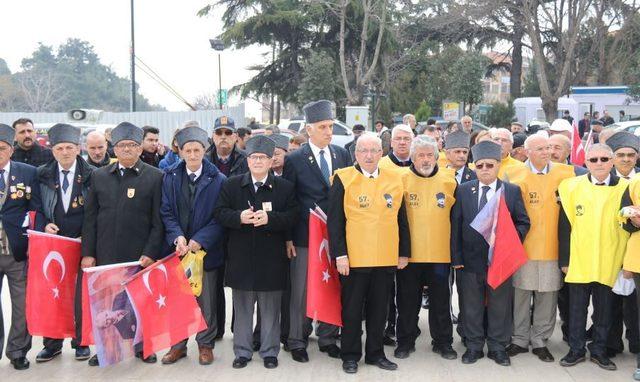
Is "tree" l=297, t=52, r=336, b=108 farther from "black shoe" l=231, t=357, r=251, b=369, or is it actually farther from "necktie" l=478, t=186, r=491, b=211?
"black shoe" l=231, t=357, r=251, b=369

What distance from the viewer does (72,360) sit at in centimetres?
604

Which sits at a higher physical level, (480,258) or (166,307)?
(480,258)

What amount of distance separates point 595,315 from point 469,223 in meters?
1.35

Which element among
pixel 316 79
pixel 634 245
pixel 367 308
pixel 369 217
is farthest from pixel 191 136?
pixel 316 79

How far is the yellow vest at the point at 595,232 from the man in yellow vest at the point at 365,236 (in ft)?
4.62

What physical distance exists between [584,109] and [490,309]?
105ft

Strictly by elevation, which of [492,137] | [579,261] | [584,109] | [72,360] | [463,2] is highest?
[463,2]

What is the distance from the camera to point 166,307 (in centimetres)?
573

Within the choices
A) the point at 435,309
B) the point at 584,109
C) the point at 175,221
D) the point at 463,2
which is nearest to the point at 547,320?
the point at 435,309

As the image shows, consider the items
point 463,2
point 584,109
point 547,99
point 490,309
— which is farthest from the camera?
point 584,109

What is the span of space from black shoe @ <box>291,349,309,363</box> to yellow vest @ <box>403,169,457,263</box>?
1271mm

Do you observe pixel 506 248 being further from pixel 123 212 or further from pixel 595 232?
pixel 123 212

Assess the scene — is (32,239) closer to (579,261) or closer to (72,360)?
(72,360)

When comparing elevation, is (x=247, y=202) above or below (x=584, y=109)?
below
